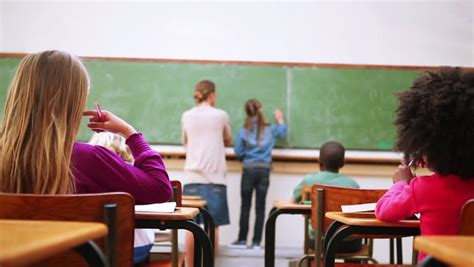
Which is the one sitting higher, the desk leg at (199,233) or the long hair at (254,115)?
the long hair at (254,115)

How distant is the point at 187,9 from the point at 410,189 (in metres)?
3.96

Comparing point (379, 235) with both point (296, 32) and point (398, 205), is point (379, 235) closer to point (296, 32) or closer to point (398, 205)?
point (398, 205)

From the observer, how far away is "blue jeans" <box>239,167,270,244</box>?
4.80m

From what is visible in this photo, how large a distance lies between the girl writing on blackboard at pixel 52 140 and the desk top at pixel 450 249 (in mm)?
916

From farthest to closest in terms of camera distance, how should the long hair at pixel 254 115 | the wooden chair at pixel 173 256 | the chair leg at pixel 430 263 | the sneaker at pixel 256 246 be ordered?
1. the long hair at pixel 254 115
2. the sneaker at pixel 256 246
3. the wooden chair at pixel 173 256
4. the chair leg at pixel 430 263

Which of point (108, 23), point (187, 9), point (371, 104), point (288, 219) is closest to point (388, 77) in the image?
point (371, 104)

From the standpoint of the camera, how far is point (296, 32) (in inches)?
200

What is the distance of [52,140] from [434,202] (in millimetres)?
1047

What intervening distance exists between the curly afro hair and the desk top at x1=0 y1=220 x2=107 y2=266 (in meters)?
0.98

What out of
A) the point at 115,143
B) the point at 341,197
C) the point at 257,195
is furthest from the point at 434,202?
the point at 257,195

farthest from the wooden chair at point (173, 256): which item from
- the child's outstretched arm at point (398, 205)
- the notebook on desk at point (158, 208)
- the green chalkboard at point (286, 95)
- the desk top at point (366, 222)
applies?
the green chalkboard at point (286, 95)

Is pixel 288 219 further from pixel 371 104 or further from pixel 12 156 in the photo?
pixel 12 156

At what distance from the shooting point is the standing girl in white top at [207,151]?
446cm

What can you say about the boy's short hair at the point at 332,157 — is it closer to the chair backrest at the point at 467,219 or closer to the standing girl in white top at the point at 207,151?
the standing girl in white top at the point at 207,151
